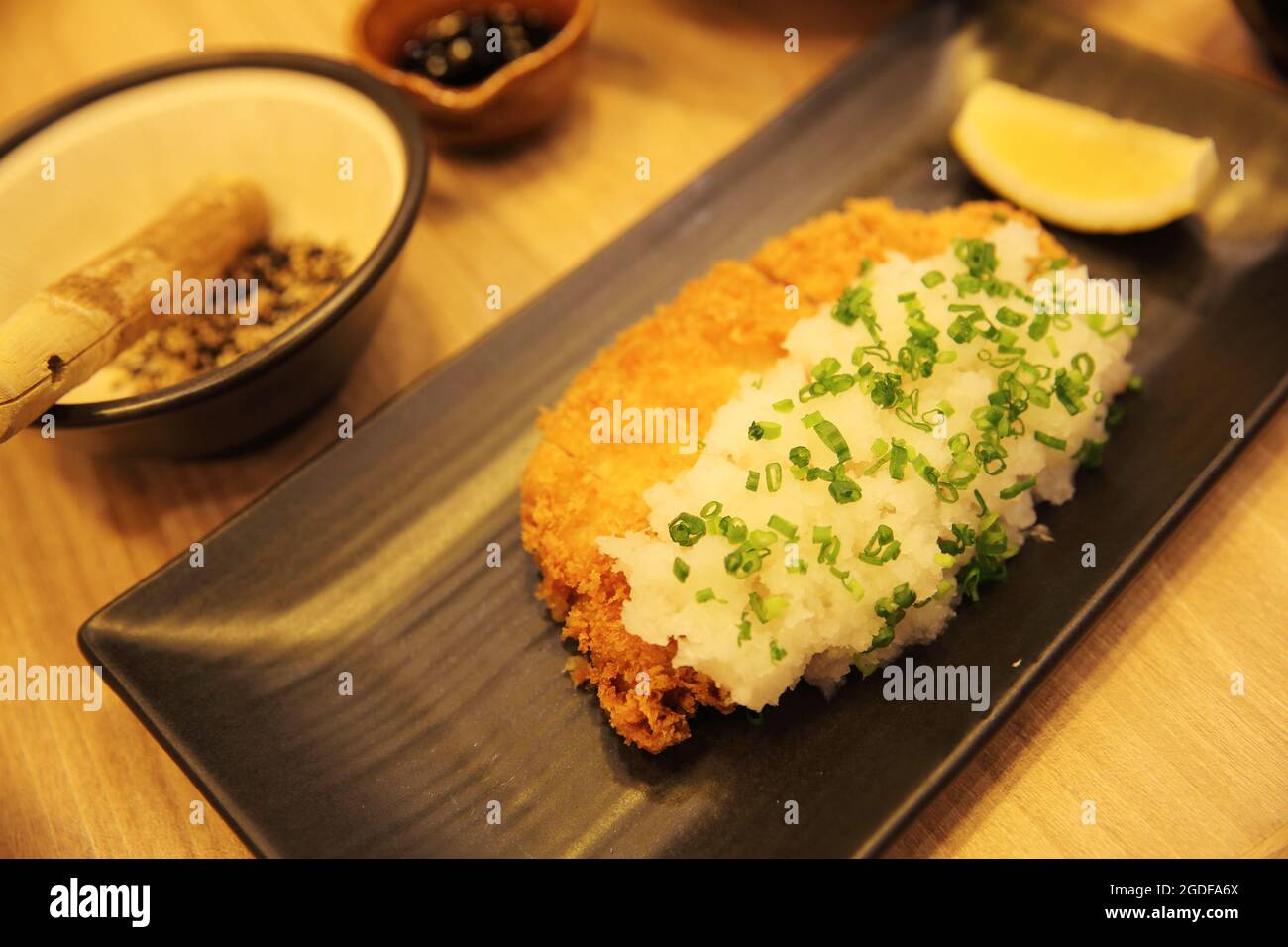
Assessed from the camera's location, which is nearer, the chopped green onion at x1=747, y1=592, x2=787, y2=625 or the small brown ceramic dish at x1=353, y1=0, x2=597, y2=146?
the chopped green onion at x1=747, y1=592, x2=787, y2=625

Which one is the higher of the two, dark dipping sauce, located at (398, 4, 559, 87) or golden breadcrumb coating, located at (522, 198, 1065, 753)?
dark dipping sauce, located at (398, 4, 559, 87)

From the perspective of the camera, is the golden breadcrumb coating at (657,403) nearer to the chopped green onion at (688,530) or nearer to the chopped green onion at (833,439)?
→ the chopped green onion at (688,530)

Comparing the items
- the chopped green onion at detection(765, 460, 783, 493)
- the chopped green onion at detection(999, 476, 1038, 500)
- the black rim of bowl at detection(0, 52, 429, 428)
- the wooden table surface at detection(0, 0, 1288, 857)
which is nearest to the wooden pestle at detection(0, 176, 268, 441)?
A: the black rim of bowl at detection(0, 52, 429, 428)

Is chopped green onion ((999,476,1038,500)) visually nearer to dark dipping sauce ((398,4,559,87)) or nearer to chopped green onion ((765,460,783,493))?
chopped green onion ((765,460,783,493))

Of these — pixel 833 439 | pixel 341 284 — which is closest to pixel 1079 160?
pixel 833 439
